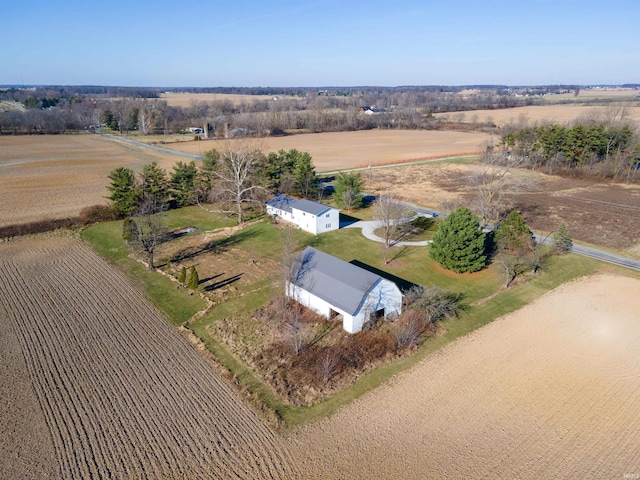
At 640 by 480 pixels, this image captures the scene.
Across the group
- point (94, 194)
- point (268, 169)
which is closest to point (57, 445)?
point (268, 169)

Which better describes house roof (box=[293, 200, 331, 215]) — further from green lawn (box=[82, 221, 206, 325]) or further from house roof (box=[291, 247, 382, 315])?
green lawn (box=[82, 221, 206, 325])

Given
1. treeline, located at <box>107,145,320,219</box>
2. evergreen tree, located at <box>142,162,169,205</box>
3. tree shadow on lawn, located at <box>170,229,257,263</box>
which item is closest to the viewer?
tree shadow on lawn, located at <box>170,229,257,263</box>

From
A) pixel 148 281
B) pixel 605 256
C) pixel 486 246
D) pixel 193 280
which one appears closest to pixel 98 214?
pixel 148 281

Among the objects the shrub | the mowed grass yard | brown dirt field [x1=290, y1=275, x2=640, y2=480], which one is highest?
the shrub

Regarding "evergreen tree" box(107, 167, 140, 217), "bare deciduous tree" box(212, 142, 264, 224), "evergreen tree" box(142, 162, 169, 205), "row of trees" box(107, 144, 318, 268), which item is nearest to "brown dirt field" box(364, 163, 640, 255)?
"row of trees" box(107, 144, 318, 268)

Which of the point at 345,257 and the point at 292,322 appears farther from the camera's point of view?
the point at 345,257

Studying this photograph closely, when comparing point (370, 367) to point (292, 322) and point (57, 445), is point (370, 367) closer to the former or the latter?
point (292, 322)
